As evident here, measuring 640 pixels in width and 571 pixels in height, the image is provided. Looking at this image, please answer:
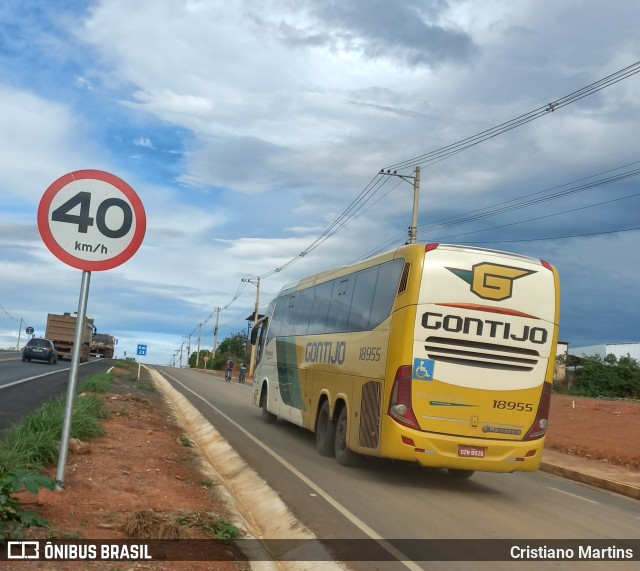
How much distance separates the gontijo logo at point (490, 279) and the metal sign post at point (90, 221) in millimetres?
5479

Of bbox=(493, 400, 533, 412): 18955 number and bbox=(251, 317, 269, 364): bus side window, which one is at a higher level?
bbox=(251, 317, 269, 364): bus side window

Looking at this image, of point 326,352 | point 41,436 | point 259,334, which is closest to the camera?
point 41,436

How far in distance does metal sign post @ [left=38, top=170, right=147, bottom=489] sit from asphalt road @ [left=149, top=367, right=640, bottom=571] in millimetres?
3481

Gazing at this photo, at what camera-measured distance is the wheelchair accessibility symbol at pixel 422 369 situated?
10430 millimetres

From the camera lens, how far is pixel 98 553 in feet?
17.6

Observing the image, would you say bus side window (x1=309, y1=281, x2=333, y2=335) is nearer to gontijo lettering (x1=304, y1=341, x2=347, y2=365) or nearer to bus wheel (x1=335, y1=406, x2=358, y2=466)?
gontijo lettering (x1=304, y1=341, x2=347, y2=365)

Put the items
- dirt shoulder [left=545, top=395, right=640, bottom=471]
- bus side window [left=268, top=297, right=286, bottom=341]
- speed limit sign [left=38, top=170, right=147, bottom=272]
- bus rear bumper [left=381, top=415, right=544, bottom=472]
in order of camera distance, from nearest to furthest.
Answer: speed limit sign [left=38, top=170, right=147, bottom=272] < bus rear bumper [left=381, top=415, right=544, bottom=472] < dirt shoulder [left=545, top=395, right=640, bottom=471] < bus side window [left=268, top=297, right=286, bottom=341]

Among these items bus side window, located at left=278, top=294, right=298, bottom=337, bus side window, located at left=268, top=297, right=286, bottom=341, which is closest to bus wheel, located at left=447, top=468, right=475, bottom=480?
bus side window, located at left=278, top=294, right=298, bottom=337

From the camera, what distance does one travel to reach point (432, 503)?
32.1ft

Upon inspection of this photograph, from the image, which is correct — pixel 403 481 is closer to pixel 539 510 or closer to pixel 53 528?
pixel 539 510

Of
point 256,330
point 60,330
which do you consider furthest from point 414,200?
point 60,330

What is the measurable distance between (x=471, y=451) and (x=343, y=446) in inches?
115

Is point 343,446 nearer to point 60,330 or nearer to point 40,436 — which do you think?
point 40,436

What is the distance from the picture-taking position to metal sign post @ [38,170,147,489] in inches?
253
